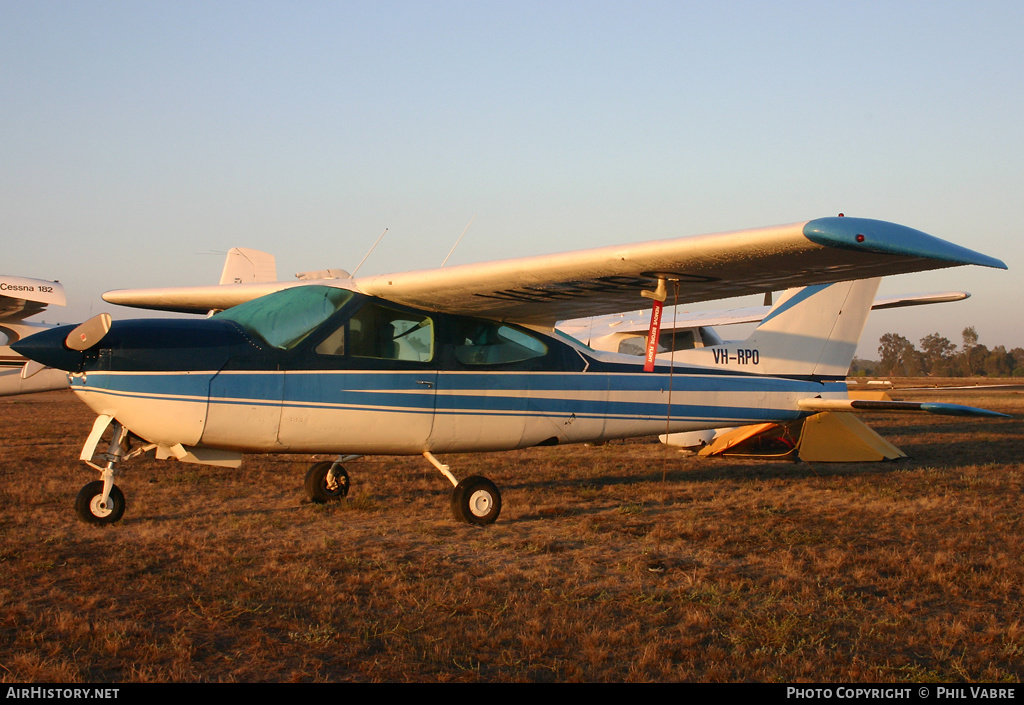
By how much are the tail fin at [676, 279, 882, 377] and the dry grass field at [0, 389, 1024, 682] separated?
150 cm

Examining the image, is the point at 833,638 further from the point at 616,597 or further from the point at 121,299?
the point at 121,299

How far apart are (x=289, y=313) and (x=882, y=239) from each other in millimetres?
4225

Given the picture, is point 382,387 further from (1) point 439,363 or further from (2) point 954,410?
(2) point 954,410

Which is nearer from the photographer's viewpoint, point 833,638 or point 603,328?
point 833,638

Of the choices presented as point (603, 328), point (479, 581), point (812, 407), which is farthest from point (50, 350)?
point (603, 328)

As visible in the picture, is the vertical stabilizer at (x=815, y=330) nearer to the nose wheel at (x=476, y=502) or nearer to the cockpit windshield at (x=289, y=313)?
the nose wheel at (x=476, y=502)

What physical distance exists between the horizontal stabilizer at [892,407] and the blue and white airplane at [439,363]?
0.05 metres

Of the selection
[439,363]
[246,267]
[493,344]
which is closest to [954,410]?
[493,344]

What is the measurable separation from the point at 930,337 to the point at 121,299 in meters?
112

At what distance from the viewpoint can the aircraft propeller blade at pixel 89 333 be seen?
5164 mm

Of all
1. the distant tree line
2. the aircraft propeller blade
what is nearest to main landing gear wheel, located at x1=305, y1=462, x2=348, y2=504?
the aircraft propeller blade

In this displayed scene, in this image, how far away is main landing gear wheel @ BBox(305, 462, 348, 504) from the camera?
23.4 ft

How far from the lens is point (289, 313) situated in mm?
6066

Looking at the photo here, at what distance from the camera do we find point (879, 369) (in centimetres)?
10612
